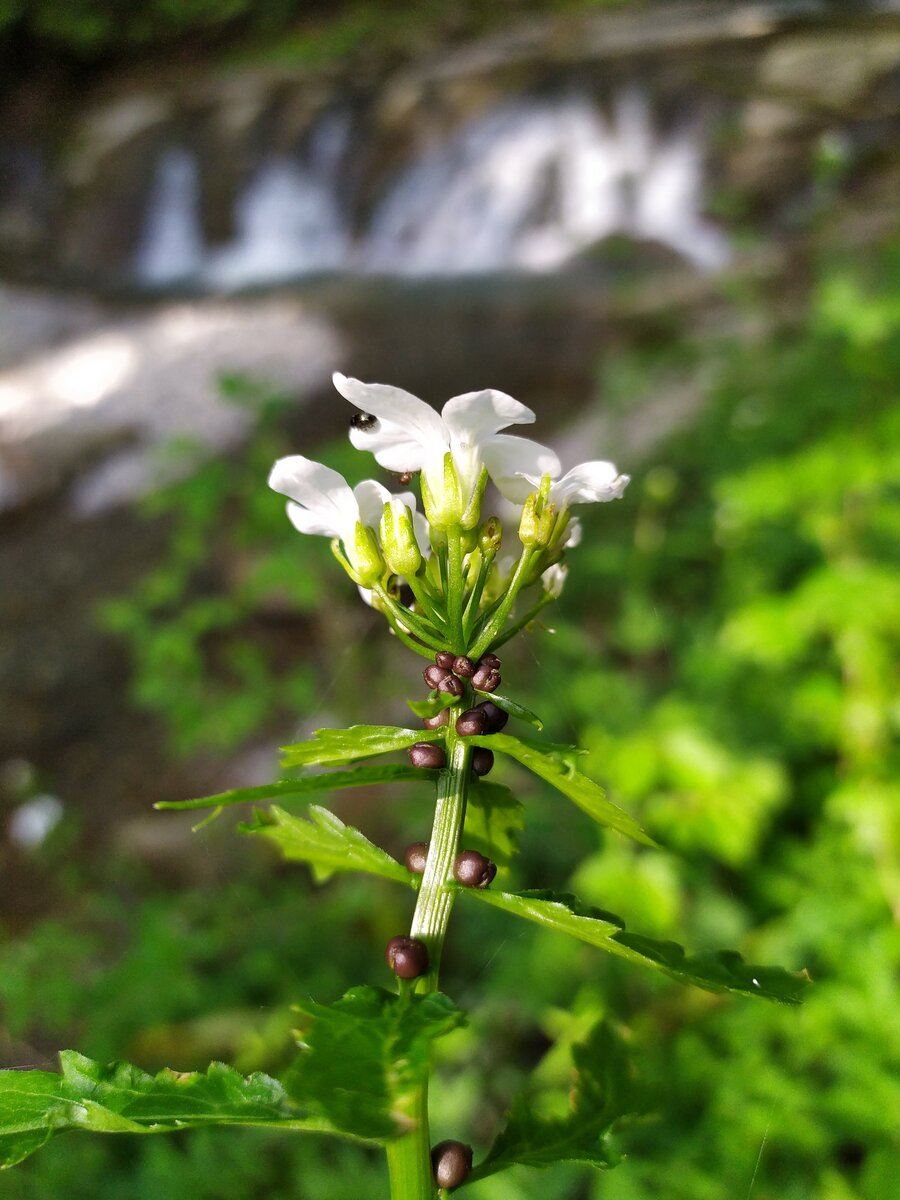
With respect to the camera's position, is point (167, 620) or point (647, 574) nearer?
point (647, 574)

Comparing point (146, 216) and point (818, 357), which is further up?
point (818, 357)

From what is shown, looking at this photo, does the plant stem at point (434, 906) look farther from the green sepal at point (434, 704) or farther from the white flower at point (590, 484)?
the white flower at point (590, 484)

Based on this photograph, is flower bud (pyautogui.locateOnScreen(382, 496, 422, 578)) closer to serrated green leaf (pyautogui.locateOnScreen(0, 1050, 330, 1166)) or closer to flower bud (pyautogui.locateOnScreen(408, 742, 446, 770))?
flower bud (pyautogui.locateOnScreen(408, 742, 446, 770))

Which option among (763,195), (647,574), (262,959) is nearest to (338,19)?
(763,195)

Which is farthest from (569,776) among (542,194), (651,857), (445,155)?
(445,155)

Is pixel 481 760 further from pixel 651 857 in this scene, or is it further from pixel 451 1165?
pixel 651 857

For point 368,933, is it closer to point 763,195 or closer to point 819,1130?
point 819,1130

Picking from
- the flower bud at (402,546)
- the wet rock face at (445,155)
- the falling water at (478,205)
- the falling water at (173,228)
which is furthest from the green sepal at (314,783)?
the falling water at (173,228)
